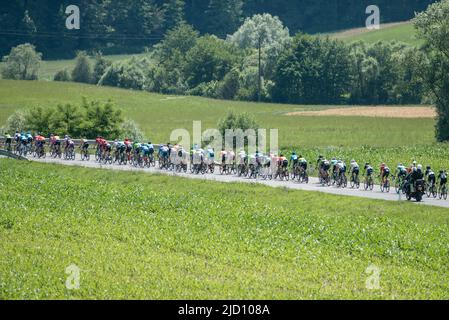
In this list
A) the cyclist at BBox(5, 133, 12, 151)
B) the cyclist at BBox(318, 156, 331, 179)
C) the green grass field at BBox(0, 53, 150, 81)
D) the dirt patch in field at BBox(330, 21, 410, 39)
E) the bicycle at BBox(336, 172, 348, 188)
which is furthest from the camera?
the dirt patch in field at BBox(330, 21, 410, 39)

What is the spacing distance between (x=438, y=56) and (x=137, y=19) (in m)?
104

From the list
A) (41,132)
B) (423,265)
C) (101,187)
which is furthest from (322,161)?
(41,132)

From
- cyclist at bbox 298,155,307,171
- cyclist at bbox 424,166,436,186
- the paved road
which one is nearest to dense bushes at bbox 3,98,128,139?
the paved road

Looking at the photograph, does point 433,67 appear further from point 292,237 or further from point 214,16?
point 214,16

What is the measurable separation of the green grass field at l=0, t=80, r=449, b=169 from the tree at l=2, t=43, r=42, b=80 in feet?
43.1

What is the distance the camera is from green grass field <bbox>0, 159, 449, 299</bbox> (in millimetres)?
30641

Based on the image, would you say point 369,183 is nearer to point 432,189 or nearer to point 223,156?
point 432,189

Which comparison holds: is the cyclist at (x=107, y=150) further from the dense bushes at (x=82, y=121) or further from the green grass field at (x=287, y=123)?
the green grass field at (x=287, y=123)

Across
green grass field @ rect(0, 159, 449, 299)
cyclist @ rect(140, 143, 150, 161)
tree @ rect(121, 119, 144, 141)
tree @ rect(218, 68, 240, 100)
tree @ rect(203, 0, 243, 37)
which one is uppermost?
tree @ rect(203, 0, 243, 37)

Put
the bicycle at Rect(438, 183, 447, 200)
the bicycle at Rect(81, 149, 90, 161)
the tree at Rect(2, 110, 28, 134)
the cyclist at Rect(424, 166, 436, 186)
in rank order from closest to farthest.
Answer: the cyclist at Rect(424, 166, 436, 186), the bicycle at Rect(438, 183, 447, 200), the bicycle at Rect(81, 149, 90, 161), the tree at Rect(2, 110, 28, 134)

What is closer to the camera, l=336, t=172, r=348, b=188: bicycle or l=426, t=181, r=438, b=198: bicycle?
l=426, t=181, r=438, b=198: bicycle

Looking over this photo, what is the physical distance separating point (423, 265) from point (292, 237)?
579cm

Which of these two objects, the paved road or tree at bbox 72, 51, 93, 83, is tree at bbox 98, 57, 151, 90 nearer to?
tree at bbox 72, 51, 93, 83
